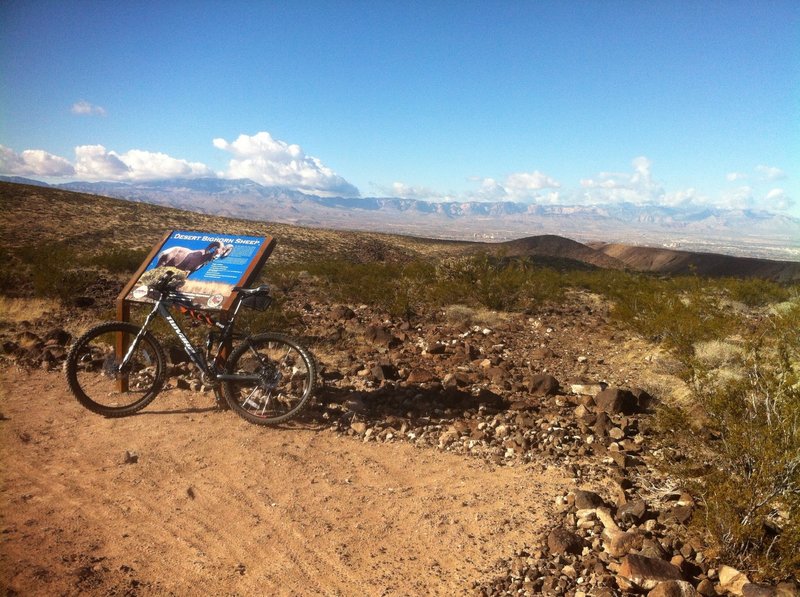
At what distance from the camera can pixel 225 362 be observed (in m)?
5.22

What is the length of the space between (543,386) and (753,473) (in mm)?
3050

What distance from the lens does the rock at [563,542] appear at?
10.8 ft

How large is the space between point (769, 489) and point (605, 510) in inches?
42.9

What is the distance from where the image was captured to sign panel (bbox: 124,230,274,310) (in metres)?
5.25

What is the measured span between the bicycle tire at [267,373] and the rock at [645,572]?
3.14 metres

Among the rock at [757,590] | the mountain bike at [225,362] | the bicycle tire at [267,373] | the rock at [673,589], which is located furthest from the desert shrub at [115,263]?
the rock at [757,590]

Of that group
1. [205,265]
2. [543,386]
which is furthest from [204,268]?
[543,386]

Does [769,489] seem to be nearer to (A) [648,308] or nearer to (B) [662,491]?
(B) [662,491]

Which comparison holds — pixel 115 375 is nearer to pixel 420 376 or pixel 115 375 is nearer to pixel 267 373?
pixel 267 373

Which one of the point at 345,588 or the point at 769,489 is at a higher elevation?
the point at 769,489

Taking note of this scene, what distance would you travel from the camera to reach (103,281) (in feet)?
45.4

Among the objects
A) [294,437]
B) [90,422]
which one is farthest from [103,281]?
[294,437]

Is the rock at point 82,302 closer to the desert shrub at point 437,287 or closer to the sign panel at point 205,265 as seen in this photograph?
the desert shrub at point 437,287

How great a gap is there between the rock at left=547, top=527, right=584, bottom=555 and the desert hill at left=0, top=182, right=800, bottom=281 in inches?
809
